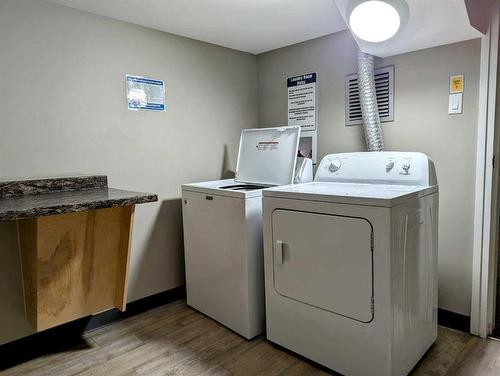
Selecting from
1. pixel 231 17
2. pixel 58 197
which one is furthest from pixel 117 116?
pixel 231 17

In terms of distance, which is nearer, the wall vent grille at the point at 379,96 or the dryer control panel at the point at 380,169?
the dryer control panel at the point at 380,169

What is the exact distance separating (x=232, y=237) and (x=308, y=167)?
0.84 m

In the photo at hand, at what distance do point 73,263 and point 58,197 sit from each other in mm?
414

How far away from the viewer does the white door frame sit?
197cm

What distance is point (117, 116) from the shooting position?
2.39m

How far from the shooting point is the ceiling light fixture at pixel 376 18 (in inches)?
71.2

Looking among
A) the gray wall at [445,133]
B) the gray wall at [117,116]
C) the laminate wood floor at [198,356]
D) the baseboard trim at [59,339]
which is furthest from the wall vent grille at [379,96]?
the baseboard trim at [59,339]

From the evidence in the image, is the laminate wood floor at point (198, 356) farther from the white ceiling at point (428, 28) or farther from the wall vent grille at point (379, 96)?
the white ceiling at point (428, 28)

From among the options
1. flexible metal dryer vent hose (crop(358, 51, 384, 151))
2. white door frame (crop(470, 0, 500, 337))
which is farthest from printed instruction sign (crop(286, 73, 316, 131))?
white door frame (crop(470, 0, 500, 337))

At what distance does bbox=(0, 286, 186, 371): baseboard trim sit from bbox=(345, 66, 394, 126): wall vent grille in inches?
79.1

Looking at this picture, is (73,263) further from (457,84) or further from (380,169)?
(457,84)

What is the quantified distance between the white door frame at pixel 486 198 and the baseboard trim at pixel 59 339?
7.12 ft

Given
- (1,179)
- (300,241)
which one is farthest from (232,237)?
(1,179)

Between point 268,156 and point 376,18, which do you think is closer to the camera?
point 376,18
